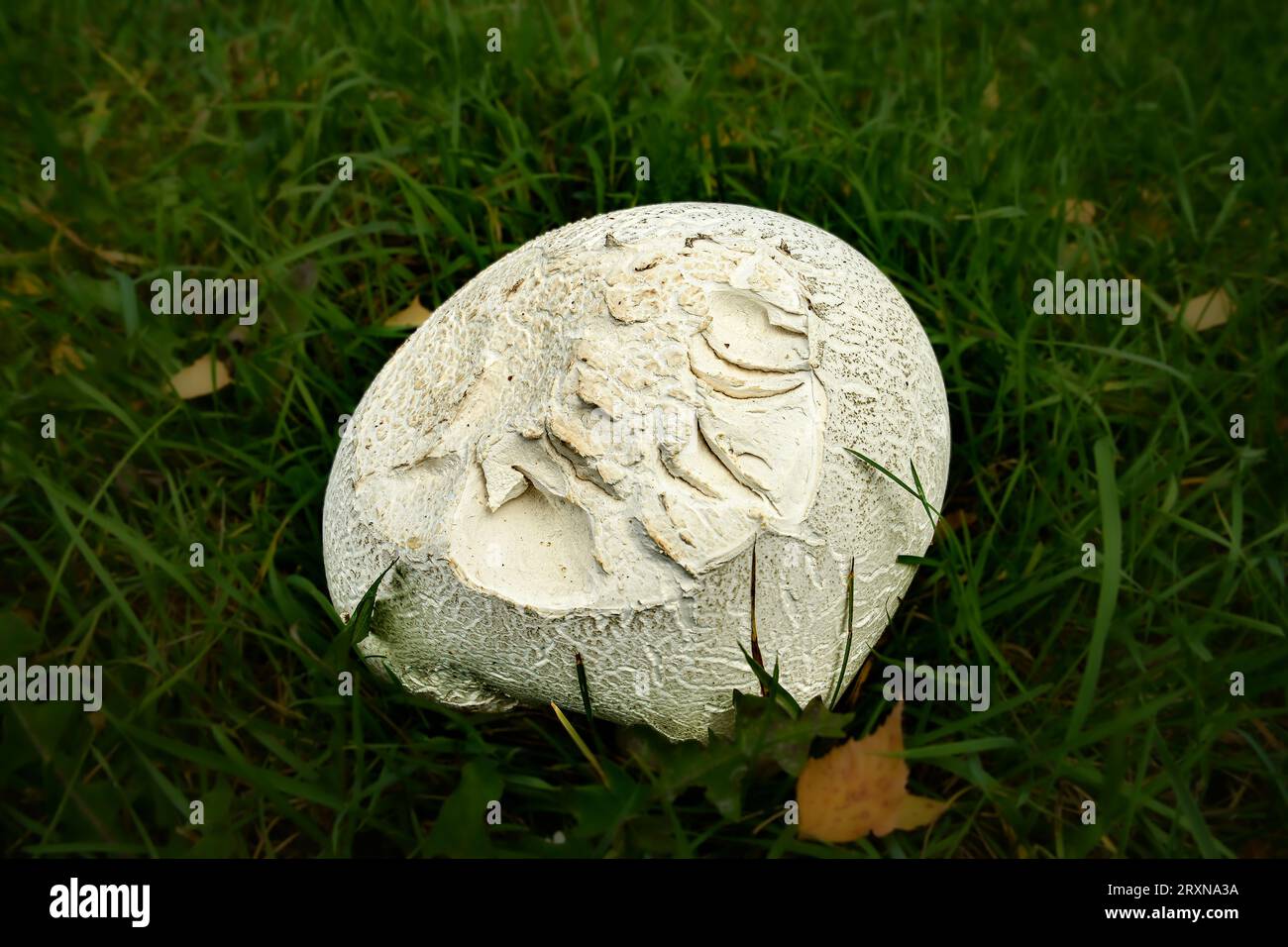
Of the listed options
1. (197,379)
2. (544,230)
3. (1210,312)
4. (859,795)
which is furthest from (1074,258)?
(197,379)

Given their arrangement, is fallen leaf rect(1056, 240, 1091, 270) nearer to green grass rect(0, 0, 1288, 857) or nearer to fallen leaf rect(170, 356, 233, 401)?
green grass rect(0, 0, 1288, 857)

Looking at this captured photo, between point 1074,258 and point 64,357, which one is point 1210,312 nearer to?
point 1074,258

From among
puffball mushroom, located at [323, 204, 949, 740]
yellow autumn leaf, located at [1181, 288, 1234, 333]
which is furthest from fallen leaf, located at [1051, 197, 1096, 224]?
puffball mushroom, located at [323, 204, 949, 740]

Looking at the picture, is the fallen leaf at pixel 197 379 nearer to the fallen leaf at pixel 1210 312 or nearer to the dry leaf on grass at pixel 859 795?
the dry leaf on grass at pixel 859 795

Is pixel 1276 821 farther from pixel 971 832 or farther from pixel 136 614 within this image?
pixel 136 614

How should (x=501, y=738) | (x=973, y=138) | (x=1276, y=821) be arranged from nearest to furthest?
1. (x=1276, y=821)
2. (x=501, y=738)
3. (x=973, y=138)

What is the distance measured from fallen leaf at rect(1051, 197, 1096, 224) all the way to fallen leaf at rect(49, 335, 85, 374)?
268 cm

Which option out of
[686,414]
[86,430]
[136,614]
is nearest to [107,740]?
[136,614]

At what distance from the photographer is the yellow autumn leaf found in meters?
2.62

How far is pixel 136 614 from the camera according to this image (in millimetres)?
2311

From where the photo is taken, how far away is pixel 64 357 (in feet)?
8.33

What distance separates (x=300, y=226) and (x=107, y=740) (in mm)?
1472

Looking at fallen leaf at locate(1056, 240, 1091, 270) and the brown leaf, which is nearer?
fallen leaf at locate(1056, 240, 1091, 270)

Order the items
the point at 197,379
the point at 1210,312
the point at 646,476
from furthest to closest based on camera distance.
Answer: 1. the point at 1210,312
2. the point at 197,379
3. the point at 646,476
